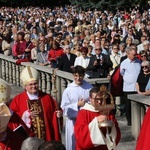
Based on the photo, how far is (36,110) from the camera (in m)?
7.24

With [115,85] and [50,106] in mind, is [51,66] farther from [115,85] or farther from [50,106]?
[50,106]

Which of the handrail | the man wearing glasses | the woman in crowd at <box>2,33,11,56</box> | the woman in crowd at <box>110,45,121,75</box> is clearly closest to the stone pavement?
the handrail

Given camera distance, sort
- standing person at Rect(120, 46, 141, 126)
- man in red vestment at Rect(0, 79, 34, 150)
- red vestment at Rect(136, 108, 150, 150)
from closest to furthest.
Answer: red vestment at Rect(136, 108, 150, 150), man in red vestment at Rect(0, 79, 34, 150), standing person at Rect(120, 46, 141, 126)

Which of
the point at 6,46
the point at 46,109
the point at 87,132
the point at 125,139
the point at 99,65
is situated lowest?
the point at 125,139

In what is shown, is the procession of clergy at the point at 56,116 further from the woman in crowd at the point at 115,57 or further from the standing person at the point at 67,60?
the woman in crowd at the point at 115,57

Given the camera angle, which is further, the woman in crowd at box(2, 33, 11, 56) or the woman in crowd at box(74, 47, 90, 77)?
the woman in crowd at box(2, 33, 11, 56)

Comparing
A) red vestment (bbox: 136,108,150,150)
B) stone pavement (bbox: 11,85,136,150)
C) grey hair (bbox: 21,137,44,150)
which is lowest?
stone pavement (bbox: 11,85,136,150)

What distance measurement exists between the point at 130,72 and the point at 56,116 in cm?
366

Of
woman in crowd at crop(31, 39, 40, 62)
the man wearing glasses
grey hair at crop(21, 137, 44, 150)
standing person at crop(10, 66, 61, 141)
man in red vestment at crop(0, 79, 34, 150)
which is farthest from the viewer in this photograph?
woman in crowd at crop(31, 39, 40, 62)

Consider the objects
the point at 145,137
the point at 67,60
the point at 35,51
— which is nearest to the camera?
the point at 145,137

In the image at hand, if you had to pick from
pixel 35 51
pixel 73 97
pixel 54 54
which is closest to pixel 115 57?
pixel 54 54

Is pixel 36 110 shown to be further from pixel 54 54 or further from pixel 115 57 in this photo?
pixel 54 54

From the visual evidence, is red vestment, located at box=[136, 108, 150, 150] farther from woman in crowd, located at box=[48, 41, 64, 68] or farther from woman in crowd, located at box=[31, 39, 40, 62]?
woman in crowd, located at box=[31, 39, 40, 62]

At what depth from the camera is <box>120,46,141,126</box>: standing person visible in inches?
414
